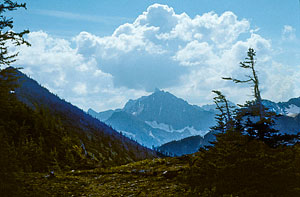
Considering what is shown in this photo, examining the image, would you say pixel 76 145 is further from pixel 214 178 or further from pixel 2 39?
pixel 214 178

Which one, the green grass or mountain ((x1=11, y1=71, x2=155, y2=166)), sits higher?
mountain ((x1=11, y1=71, x2=155, y2=166))

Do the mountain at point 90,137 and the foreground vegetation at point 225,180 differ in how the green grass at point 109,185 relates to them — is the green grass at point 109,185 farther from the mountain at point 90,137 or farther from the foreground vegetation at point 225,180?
the mountain at point 90,137

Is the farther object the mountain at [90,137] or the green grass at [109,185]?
the mountain at [90,137]

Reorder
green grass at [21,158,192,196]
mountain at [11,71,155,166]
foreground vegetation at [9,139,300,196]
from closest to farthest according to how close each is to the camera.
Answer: foreground vegetation at [9,139,300,196]
green grass at [21,158,192,196]
mountain at [11,71,155,166]

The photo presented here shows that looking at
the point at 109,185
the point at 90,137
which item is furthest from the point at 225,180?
the point at 90,137

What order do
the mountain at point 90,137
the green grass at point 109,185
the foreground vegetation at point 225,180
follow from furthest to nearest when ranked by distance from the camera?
1. the mountain at point 90,137
2. the green grass at point 109,185
3. the foreground vegetation at point 225,180

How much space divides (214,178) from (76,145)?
593 inches

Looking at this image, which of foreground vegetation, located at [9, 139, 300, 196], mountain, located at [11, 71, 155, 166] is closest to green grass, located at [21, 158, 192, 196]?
foreground vegetation, located at [9, 139, 300, 196]

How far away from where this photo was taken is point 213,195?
29.6 ft

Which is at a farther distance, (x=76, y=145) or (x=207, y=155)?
(x=76, y=145)

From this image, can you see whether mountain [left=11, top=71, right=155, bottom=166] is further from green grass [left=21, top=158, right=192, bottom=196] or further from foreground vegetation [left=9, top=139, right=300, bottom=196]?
foreground vegetation [left=9, top=139, right=300, bottom=196]

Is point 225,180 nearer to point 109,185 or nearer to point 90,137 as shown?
point 109,185

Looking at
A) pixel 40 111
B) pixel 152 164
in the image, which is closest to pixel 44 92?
pixel 40 111

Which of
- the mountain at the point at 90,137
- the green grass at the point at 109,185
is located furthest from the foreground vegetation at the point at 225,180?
the mountain at the point at 90,137
